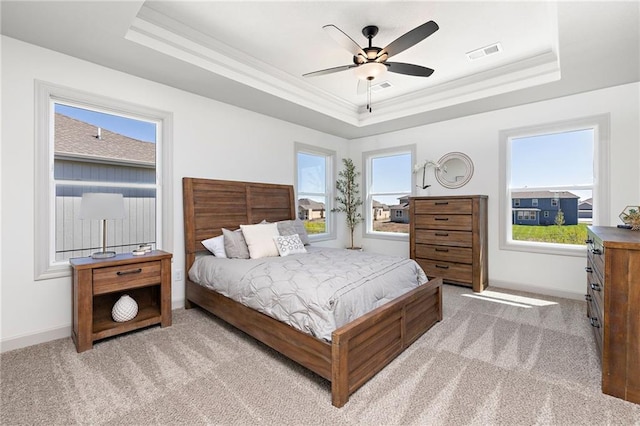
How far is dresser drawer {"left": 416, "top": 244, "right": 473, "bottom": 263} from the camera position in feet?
13.4

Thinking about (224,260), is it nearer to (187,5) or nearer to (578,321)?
(187,5)

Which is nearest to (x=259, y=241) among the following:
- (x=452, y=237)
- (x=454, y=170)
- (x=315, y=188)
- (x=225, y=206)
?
(x=225, y=206)

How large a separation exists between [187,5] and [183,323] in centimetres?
287

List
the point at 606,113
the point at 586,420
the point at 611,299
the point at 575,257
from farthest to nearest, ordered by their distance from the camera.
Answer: the point at 575,257
the point at 606,113
the point at 611,299
the point at 586,420

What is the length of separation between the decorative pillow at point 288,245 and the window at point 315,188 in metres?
1.55

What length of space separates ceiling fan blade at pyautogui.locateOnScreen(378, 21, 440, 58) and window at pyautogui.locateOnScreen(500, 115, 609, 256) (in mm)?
2620

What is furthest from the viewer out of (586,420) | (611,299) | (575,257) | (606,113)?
(575,257)

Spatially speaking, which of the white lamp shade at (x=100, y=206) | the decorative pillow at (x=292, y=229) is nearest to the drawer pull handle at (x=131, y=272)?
the white lamp shade at (x=100, y=206)

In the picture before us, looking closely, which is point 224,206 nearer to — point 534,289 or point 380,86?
point 380,86

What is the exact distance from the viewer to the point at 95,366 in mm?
2158

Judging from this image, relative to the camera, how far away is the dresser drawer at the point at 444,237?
4078 millimetres

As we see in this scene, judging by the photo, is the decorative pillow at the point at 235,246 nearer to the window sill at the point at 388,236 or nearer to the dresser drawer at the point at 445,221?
the dresser drawer at the point at 445,221

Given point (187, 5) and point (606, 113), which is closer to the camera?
point (187, 5)

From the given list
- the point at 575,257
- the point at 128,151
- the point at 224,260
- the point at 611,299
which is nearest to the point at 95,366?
the point at 224,260
